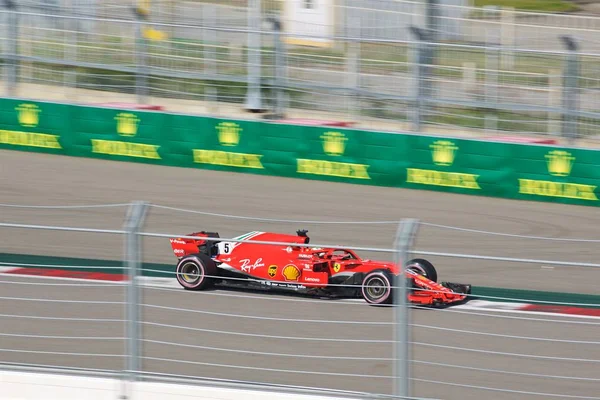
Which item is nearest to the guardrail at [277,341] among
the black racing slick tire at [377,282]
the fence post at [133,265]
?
the fence post at [133,265]

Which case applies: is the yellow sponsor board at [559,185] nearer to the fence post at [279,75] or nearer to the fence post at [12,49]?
the fence post at [279,75]

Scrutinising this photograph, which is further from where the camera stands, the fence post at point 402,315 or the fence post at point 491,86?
the fence post at point 491,86

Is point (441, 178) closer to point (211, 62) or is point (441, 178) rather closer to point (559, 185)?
point (559, 185)

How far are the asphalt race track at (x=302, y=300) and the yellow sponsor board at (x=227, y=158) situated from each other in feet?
0.60

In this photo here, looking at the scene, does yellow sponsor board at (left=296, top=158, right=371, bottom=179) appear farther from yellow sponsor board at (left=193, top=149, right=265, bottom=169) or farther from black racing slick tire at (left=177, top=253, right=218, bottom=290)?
black racing slick tire at (left=177, top=253, right=218, bottom=290)

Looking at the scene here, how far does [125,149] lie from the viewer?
14.3 meters

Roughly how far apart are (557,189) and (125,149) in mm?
5927

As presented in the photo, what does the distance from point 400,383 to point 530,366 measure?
2462 mm

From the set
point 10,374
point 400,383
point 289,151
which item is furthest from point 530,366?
point 289,151

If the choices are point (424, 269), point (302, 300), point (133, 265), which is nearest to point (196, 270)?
point (302, 300)

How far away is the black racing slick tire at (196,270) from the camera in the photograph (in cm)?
902

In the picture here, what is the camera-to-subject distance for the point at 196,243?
9.42 m

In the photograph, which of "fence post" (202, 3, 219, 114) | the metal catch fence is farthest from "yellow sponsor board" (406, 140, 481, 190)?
"fence post" (202, 3, 219, 114)

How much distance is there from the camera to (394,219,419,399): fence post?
5.11 metres
